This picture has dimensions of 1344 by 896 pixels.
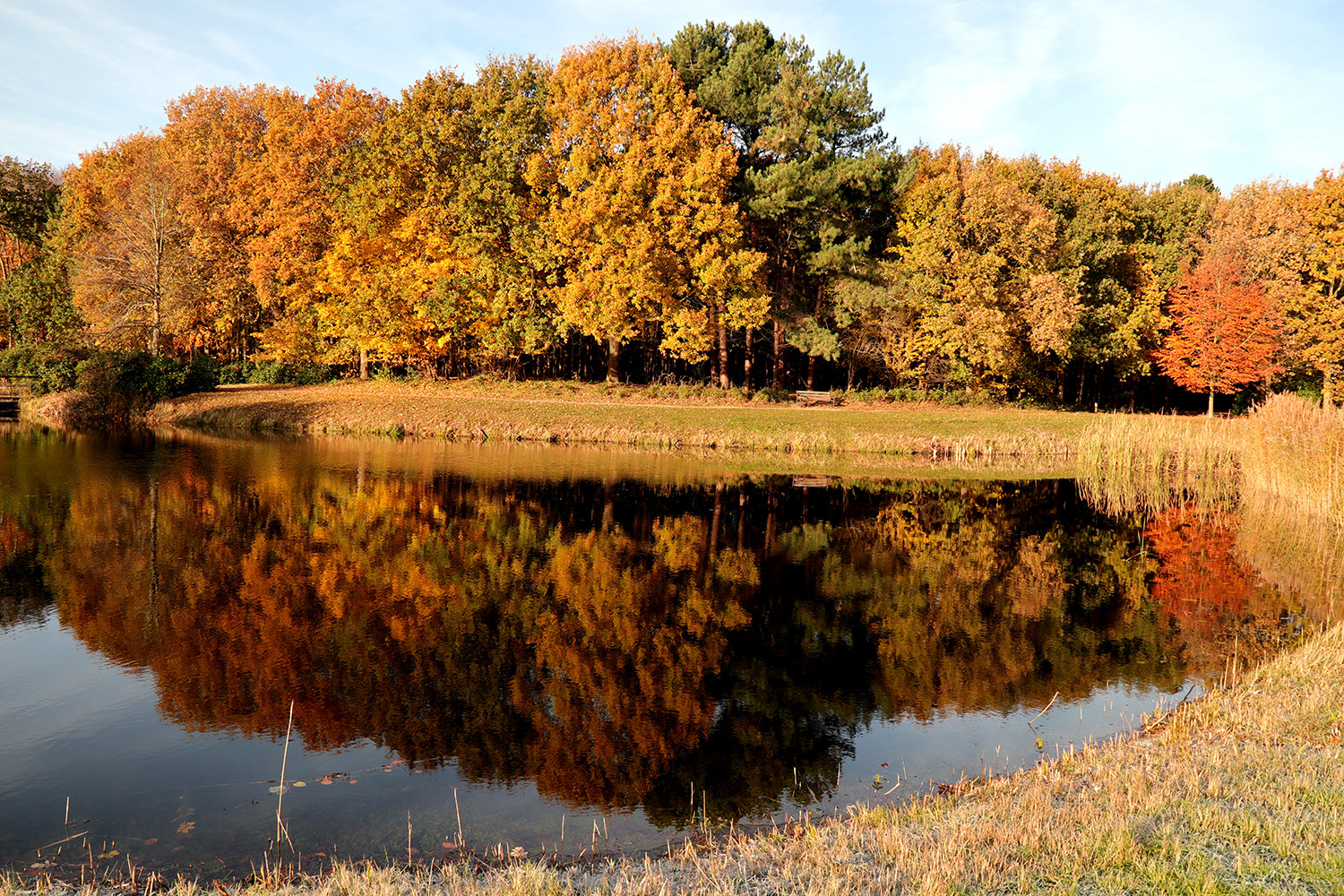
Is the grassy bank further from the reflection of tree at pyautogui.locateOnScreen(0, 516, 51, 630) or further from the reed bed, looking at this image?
the reflection of tree at pyautogui.locateOnScreen(0, 516, 51, 630)

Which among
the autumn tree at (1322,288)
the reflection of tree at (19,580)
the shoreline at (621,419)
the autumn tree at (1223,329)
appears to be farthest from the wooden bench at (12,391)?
the autumn tree at (1322,288)

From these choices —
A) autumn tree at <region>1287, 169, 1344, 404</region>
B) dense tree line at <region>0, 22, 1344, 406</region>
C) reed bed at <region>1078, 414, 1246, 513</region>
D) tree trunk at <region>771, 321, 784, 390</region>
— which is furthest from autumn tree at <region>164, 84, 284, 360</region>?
autumn tree at <region>1287, 169, 1344, 404</region>

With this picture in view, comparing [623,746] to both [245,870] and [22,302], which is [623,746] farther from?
[22,302]

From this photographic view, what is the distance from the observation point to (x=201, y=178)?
1937 inches

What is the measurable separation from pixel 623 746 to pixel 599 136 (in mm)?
36664

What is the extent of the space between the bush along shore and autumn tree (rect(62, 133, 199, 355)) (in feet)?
156

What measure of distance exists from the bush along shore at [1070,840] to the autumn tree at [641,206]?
1292 inches

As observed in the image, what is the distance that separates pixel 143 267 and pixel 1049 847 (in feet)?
172

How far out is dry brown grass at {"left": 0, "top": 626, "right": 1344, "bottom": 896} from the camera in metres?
4.69

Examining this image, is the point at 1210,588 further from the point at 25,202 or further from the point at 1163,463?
the point at 25,202

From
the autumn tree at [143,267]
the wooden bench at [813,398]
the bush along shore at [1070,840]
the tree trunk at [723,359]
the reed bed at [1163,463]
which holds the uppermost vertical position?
the autumn tree at [143,267]

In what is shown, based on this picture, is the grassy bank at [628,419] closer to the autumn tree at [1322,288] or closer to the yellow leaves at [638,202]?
the yellow leaves at [638,202]

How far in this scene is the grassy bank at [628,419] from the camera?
34.6 meters

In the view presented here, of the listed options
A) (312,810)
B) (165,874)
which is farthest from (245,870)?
(312,810)
